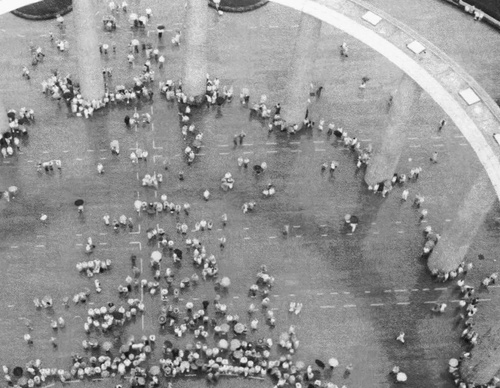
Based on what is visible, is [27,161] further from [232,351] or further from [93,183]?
[232,351]

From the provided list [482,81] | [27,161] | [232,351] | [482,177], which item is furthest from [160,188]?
[482,81]

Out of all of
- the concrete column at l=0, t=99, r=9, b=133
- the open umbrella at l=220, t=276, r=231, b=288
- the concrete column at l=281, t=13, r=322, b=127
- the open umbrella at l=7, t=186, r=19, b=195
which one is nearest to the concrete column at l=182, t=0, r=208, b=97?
the concrete column at l=281, t=13, r=322, b=127

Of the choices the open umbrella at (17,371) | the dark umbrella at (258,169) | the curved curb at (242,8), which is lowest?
the open umbrella at (17,371)

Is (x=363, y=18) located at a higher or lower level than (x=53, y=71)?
higher

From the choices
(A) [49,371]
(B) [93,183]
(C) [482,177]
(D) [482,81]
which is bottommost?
(A) [49,371]

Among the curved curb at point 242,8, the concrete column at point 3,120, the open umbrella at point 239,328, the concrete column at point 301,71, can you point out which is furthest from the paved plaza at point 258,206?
the concrete column at point 301,71

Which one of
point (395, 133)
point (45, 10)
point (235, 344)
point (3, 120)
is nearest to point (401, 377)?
→ point (235, 344)

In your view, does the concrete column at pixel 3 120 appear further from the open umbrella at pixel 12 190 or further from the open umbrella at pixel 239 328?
the open umbrella at pixel 239 328
